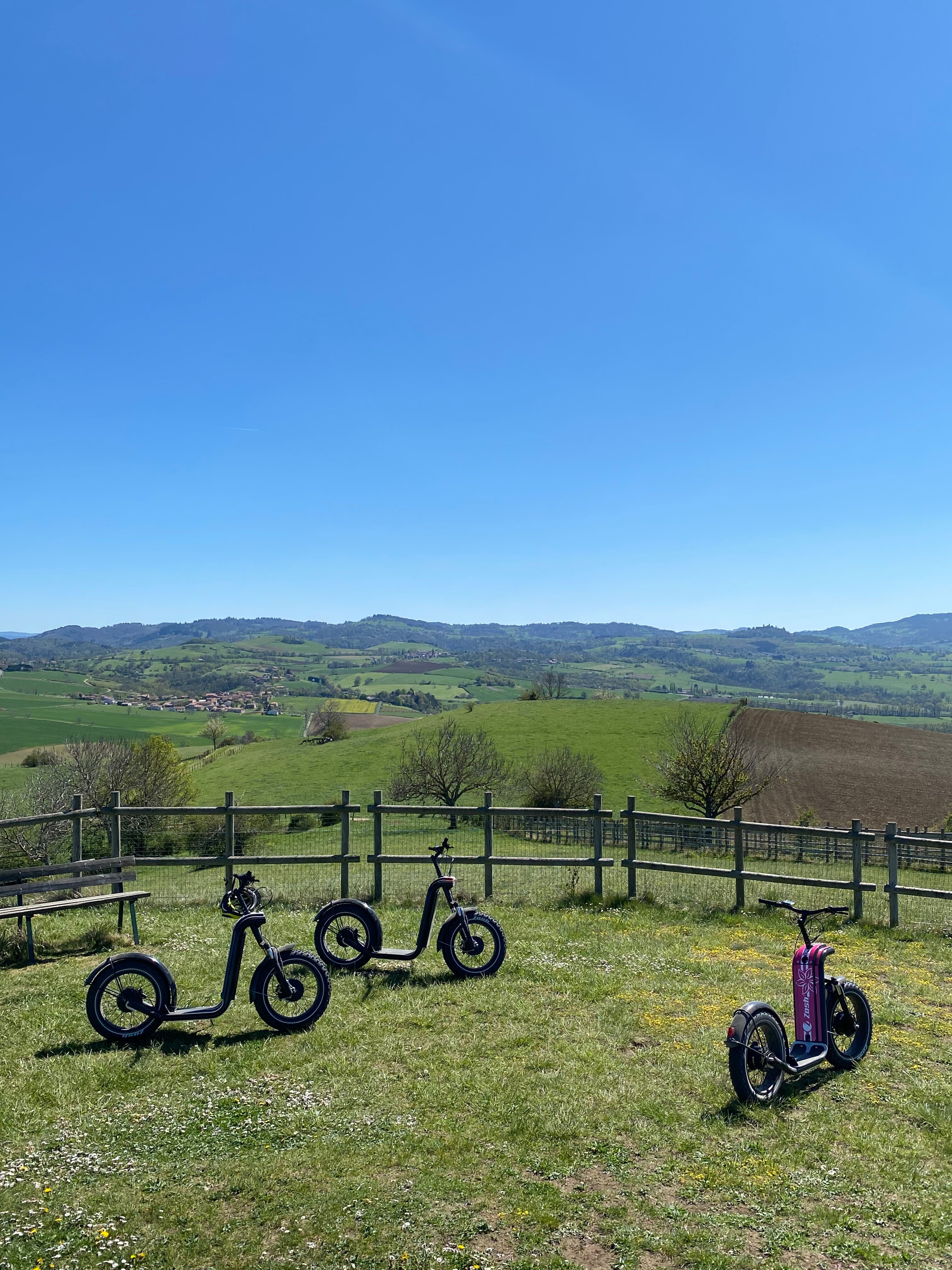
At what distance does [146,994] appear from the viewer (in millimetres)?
8016

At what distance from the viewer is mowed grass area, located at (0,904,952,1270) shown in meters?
4.66

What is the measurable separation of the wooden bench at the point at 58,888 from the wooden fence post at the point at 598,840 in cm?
719

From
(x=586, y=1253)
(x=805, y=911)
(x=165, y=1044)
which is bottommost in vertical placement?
(x=165, y=1044)

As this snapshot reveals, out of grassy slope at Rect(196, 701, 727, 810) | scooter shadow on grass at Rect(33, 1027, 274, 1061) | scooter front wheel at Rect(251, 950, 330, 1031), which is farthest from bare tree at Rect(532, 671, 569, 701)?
scooter shadow on grass at Rect(33, 1027, 274, 1061)

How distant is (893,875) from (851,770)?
46264 mm

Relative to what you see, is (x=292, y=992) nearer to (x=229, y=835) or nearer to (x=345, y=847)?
(x=345, y=847)

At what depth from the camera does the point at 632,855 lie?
46.5 feet

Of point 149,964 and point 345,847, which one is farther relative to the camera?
point 345,847

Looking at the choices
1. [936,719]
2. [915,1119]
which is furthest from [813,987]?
[936,719]

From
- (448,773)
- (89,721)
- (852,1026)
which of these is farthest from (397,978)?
(89,721)

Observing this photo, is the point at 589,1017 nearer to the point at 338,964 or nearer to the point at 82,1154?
the point at 338,964

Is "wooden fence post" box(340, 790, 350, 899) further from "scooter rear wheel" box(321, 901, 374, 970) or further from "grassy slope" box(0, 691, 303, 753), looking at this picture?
"grassy slope" box(0, 691, 303, 753)

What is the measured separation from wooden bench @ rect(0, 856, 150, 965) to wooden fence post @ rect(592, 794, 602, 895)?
23.6 feet

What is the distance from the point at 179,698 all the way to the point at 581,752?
114199 mm
